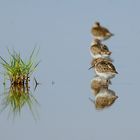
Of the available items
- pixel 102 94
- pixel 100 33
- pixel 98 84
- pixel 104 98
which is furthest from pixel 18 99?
pixel 100 33

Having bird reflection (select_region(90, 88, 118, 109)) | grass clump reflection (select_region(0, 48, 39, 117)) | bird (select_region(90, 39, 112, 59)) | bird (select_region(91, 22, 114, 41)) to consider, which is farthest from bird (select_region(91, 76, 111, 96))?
bird (select_region(91, 22, 114, 41))

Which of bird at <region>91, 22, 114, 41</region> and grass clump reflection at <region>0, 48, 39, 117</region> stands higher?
bird at <region>91, 22, 114, 41</region>

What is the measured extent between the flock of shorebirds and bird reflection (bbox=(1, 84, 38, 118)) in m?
0.94

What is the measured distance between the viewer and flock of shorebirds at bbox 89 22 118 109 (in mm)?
13211

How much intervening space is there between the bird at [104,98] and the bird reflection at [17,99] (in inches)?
35.3

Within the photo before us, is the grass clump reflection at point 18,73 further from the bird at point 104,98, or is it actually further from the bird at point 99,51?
the bird at point 99,51

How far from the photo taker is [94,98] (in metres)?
13.3

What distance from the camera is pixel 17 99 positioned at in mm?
12836

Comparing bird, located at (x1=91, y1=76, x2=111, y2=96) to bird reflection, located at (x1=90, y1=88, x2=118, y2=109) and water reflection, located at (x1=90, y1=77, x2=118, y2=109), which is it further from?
bird reflection, located at (x1=90, y1=88, x2=118, y2=109)

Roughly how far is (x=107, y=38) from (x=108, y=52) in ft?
8.60

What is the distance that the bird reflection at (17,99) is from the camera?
39.6 feet

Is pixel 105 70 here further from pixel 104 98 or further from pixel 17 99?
pixel 17 99

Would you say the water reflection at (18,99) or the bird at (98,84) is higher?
the bird at (98,84)

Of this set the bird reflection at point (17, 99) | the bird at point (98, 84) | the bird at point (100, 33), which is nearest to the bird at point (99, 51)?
the bird at point (100, 33)
